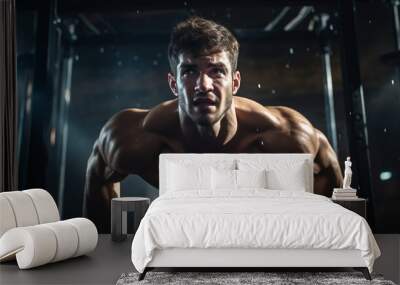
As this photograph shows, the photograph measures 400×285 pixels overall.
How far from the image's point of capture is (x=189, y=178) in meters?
5.49

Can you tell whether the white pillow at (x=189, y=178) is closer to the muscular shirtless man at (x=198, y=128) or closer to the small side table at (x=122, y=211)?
the small side table at (x=122, y=211)

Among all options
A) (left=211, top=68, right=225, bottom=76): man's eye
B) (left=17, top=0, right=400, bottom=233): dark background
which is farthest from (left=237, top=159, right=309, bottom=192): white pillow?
(left=211, top=68, right=225, bottom=76): man's eye

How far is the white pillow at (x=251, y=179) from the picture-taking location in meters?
5.29

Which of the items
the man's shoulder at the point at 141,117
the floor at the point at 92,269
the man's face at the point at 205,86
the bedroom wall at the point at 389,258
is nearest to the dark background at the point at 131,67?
the man's shoulder at the point at 141,117

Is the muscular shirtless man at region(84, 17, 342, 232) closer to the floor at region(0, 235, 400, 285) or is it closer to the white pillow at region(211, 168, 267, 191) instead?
the white pillow at region(211, 168, 267, 191)

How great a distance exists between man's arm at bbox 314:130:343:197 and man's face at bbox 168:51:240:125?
1119 millimetres

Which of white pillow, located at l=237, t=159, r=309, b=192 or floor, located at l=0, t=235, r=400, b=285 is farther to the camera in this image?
white pillow, located at l=237, t=159, r=309, b=192

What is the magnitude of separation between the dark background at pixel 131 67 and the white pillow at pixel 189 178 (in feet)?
1.81

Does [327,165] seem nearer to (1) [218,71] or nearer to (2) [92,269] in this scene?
(1) [218,71]

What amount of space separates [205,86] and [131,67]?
89 centimetres

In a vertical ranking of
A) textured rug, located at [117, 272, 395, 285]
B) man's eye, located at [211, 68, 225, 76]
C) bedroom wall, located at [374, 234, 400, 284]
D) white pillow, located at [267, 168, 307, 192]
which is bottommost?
bedroom wall, located at [374, 234, 400, 284]

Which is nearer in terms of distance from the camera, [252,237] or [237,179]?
[252,237]

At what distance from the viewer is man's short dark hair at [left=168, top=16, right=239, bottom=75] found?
239 inches

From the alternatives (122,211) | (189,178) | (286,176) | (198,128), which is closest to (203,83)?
(198,128)
